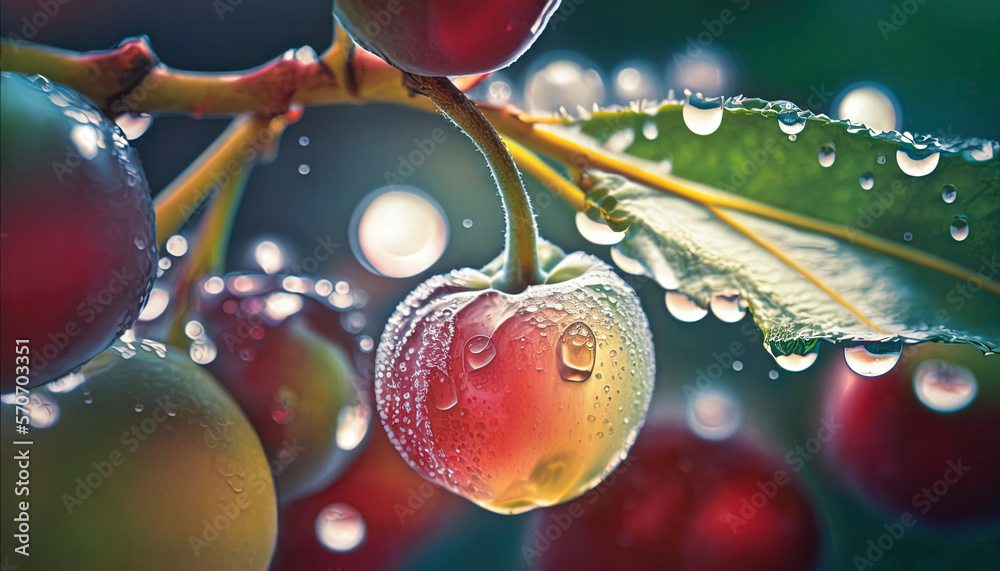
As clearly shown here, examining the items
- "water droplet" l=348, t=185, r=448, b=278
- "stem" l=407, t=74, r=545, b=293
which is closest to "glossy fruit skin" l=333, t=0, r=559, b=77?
"stem" l=407, t=74, r=545, b=293

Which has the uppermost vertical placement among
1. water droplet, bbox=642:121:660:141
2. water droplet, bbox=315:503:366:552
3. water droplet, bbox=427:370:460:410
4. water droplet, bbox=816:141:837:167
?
water droplet, bbox=816:141:837:167

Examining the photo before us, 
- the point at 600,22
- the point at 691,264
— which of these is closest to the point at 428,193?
the point at 600,22

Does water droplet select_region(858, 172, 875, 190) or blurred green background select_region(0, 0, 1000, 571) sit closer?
water droplet select_region(858, 172, 875, 190)

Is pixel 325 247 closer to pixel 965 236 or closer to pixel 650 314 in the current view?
pixel 650 314

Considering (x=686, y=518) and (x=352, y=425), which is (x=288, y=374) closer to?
(x=352, y=425)

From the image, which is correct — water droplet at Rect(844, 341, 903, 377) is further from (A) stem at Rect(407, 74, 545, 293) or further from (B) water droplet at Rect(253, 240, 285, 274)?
(B) water droplet at Rect(253, 240, 285, 274)

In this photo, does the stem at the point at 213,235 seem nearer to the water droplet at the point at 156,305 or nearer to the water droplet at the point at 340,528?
the water droplet at the point at 156,305

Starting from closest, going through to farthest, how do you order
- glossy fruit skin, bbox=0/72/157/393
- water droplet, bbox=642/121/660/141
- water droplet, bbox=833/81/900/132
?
glossy fruit skin, bbox=0/72/157/393 < water droplet, bbox=642/121/660/141 < water droplet, bbox=833/81/900/132
